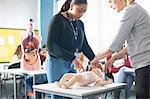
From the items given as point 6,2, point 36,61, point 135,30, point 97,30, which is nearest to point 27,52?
point 36,61

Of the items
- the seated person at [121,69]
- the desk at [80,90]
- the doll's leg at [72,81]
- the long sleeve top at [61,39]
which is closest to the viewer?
the desk at [80,90]

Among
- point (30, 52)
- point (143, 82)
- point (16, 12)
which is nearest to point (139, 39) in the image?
point (143, 82)

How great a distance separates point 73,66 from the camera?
2295mm

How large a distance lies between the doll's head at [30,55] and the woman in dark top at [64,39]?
4.54 ft

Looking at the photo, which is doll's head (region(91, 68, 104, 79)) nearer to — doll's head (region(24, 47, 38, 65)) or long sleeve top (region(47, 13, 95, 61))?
long sleeve top (region(47, 13, 95, 61))

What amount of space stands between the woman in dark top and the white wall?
469 cm

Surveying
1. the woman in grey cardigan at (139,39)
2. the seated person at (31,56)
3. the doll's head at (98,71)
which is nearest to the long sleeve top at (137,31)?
the woman in grey cardigan at (139,39)

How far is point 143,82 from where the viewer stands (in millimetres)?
1801

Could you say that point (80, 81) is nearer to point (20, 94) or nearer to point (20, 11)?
point (20, 94)

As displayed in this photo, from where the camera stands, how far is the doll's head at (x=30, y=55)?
3.64 m

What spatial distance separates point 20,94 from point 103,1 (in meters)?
2.74

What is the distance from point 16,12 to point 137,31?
5.56 m

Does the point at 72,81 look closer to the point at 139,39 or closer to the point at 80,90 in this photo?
the point at 80,90

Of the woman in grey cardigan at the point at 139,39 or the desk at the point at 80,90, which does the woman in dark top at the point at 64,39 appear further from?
the woman in grey cardigan at the point at 139,39
